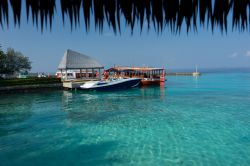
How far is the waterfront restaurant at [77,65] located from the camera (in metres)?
47.0

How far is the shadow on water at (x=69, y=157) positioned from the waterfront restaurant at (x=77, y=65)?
36475 millimetres

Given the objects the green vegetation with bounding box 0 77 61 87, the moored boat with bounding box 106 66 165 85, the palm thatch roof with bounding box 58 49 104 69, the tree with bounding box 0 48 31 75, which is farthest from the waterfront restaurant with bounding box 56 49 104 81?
Answer: the tree with bounding box 0 48 31 75

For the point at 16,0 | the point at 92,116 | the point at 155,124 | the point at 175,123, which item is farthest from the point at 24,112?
the point at 16,0

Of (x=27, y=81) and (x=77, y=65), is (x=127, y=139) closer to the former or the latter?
(x=27, y=81)

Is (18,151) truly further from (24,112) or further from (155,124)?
(24,112)

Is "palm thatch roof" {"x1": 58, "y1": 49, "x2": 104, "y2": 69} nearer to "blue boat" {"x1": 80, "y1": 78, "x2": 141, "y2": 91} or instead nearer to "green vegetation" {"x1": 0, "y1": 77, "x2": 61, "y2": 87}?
"green vegetation" {"x1": 0, "y1": 77, "x2": 61, "y2": 87}

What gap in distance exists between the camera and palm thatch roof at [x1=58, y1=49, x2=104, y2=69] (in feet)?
153

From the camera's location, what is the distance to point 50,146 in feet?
37.4

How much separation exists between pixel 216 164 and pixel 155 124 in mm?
6438

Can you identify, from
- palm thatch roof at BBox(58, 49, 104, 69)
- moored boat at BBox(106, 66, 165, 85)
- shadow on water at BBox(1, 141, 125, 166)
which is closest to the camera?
shadow on water at BBox(1, 141, 125, 166)

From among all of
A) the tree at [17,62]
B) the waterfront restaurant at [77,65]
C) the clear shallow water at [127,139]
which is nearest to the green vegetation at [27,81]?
the waterfront restaurant at [77,65]

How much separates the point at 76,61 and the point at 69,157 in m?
39.9

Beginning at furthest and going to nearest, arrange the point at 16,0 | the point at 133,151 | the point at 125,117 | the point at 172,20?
1. the point at 125,117
2. the point at 133,151
3. the point at 172,20
4. the point at 16,0

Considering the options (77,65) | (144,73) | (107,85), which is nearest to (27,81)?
(77,65)
